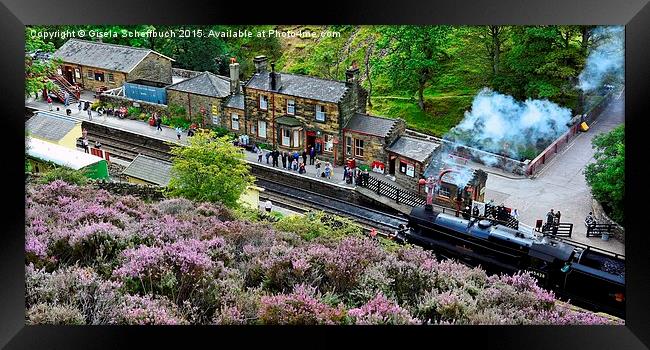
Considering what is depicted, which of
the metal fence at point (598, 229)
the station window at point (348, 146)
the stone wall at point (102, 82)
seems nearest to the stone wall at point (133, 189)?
the stone wall at point (102, 82)

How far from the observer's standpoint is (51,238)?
9.18 meters

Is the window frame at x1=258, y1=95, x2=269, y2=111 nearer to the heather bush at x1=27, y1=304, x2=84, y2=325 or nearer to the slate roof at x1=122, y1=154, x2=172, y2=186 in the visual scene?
the slate roof at x1=122, y1=154, x2=172, y2=186

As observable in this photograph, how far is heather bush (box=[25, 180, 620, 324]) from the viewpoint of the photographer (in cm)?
841

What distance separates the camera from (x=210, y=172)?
34.2ft

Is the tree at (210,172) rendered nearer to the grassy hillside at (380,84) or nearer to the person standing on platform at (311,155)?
the person standing on platform at (311,155)

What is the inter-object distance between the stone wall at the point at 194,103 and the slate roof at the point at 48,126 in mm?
1470

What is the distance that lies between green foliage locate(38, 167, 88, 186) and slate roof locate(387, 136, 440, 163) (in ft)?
13.5

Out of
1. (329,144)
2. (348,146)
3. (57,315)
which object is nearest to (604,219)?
(348,146)

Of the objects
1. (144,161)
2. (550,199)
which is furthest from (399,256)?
(144,161)

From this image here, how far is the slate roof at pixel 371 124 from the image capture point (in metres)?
10.4

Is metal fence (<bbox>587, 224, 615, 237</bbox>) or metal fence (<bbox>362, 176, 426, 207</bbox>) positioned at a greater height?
metal fence (<bbox>362, 176, 426, 207</bbox>)

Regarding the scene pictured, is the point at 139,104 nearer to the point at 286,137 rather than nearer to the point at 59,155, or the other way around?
the point at 59,155

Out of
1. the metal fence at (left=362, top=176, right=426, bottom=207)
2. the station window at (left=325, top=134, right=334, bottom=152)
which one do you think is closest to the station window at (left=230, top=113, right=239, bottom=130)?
the station window at (left=325, top=134, right=334, bottom=152)
